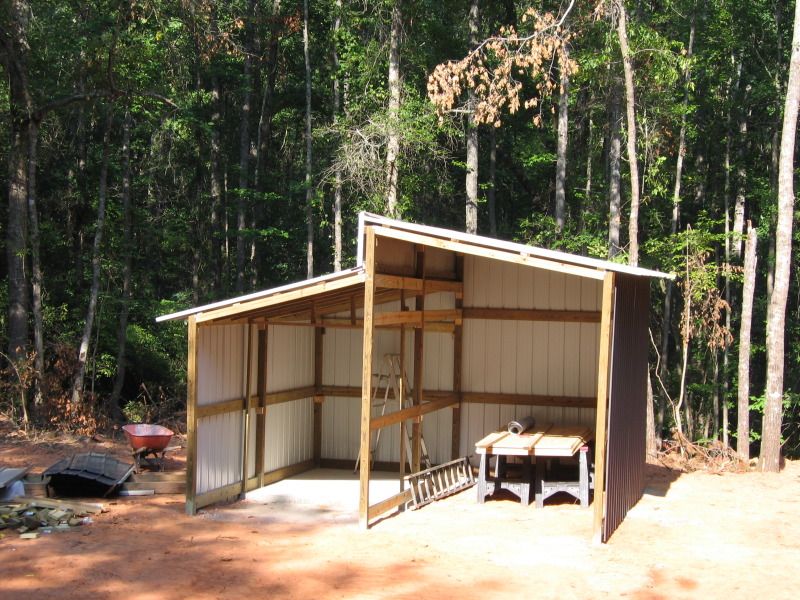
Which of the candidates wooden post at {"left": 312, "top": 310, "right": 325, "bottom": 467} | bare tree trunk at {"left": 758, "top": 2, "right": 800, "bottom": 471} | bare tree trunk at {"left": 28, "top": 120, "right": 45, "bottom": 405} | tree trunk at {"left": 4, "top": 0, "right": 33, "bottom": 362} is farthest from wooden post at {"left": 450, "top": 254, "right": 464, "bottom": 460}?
tree trunk at {"left": 4, "top": 0, "right": 33, "bottom": 362}

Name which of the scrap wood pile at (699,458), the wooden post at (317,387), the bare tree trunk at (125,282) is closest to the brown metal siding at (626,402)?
the scrap wood pile at (699,458)

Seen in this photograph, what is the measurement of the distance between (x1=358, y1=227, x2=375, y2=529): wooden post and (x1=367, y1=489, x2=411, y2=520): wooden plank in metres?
0.20

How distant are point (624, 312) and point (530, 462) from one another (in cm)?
233

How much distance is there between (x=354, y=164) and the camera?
17.3m

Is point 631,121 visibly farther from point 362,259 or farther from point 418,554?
point 418,554

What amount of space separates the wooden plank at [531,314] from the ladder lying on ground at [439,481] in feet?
6.52

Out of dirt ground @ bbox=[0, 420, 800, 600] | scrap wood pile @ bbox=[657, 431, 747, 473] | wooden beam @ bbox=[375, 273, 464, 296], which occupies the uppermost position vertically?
wooden beam @ bbox=[375, 273, 464, 296]

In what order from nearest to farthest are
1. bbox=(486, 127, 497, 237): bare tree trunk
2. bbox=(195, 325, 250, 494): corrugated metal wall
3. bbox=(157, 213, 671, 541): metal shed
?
bbox=(157, 213, 671, 541): metal shed → bbox=(195, 325, 250, 494): corrugated metal wall → bbox=(486, 127, 497, 237): bare tree trunk

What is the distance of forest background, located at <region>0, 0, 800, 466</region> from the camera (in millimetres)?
15828

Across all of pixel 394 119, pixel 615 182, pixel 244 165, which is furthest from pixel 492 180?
pixel 244 165

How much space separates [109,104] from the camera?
16719 mm

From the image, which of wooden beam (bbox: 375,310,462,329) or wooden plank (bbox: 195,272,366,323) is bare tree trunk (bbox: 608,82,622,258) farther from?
wooden plank (bbox: 195,272,366,323)

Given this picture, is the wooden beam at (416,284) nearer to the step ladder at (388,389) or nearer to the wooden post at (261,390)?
the step ladder at (388,389)

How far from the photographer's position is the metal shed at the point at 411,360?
372 inches
